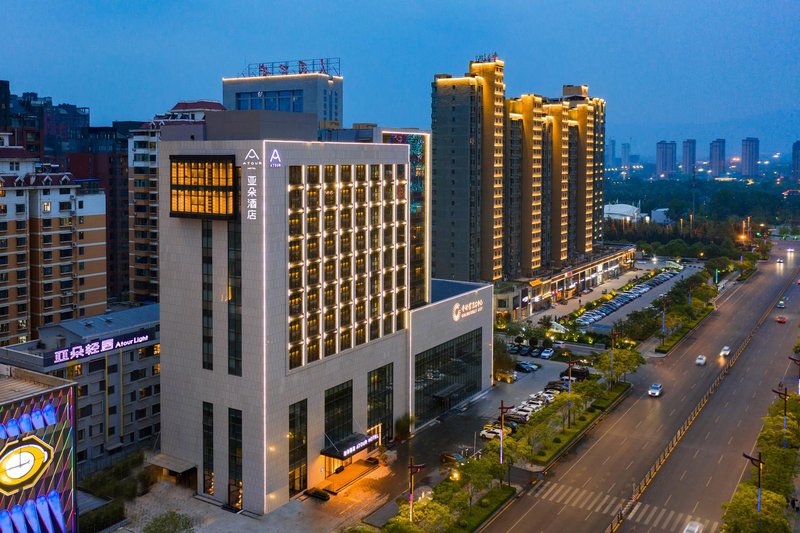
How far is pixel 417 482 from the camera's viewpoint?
59000 millimetres

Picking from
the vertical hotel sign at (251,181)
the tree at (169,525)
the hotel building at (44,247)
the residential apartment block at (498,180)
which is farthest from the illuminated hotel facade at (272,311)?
the residential apartment block at (498,180)

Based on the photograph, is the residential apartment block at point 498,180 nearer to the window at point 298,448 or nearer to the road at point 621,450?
the road at point 621,450

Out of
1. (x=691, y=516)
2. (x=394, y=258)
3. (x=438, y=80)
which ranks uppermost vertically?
(x=438, y=80)

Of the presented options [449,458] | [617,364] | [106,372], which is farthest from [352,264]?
[617,364]

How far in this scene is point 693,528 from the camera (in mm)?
50188

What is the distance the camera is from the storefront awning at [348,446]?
5816 cm

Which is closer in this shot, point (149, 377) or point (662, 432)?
point (149, 377)

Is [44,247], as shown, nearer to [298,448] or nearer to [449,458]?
[298,448]

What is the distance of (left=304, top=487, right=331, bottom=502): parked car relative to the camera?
55.5 m

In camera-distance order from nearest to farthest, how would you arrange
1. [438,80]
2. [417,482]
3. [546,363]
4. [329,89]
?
1. [417,482]
2. [546,363]
3. [438,80]
4. [329,89]

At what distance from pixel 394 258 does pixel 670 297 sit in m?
73.5

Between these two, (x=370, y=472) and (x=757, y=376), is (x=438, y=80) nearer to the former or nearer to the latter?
(x=757, y=376)

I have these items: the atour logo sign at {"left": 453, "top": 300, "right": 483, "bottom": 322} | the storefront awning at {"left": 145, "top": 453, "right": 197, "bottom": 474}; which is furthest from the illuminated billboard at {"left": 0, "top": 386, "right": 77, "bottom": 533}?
the atour logo sign at {"left": 453, "top": 300, "right": 483, "bottom": 322}

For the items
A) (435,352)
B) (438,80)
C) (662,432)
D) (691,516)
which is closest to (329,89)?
(438,80)
